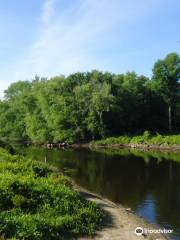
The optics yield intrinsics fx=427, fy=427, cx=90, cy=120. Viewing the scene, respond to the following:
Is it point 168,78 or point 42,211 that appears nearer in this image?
point 42,211

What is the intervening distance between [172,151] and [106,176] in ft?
122

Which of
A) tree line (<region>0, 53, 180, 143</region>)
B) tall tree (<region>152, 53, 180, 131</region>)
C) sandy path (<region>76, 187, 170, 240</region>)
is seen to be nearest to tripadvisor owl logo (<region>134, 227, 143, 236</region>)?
sandy path (<region>76, 187, 170, 240</region>)

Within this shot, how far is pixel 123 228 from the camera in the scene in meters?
22.4

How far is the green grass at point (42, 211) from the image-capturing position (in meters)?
18.8

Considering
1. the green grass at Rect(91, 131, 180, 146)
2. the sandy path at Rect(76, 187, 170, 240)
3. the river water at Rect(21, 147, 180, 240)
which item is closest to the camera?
the sandy path at Rect(76, 187, 170, 240)

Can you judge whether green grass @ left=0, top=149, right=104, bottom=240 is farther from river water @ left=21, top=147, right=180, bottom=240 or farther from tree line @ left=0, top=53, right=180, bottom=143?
tree line @ left=0, top=53, right=180, bottom=143

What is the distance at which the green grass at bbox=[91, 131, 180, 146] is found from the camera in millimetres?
89875

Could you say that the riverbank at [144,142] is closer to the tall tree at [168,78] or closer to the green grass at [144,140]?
the green grass at [144,140]

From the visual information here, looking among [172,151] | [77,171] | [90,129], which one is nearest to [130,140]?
[90,129]

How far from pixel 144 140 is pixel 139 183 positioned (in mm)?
52958

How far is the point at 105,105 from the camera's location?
10156cm

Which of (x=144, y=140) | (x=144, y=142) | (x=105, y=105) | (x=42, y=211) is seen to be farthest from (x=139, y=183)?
(x=105, y=105)

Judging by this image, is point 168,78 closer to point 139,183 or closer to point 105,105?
point 105,105

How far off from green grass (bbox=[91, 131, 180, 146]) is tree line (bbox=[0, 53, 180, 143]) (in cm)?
354
